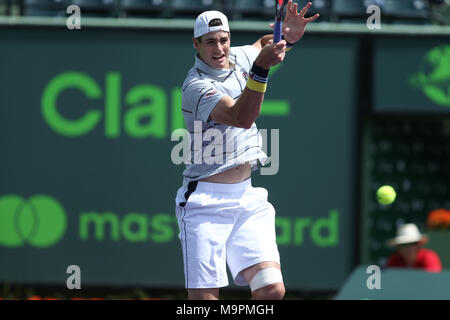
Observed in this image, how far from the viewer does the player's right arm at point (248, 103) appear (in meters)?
4.52

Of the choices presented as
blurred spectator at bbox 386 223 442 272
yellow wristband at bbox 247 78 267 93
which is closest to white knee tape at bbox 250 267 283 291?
yellow wristband at bbox 247 78 267 93

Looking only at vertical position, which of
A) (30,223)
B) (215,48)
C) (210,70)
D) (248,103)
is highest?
(215,48)

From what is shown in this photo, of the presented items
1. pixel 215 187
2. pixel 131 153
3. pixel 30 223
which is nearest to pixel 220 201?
pixel 215 187

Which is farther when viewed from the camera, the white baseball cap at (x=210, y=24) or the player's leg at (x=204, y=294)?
the player's leg at (x=204, y=294)

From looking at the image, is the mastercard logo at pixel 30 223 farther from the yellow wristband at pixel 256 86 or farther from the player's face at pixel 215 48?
the yellow wristband at pixel 256 86

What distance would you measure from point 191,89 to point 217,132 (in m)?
0.29

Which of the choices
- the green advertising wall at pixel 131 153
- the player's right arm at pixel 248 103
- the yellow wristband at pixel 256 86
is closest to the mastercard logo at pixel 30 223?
the green advertising wall at pixel 131 153

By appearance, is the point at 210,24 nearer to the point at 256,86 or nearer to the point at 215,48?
the point at 215,48

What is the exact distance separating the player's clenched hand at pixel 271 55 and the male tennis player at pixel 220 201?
0.44 m

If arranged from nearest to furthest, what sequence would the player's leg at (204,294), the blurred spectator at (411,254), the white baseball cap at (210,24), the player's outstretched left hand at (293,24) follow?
the white baseball cap at (210,24)
the player's leg at (204,294)
the player's outstretched left hand at (293,24)
the blurred spectator at (411,254)

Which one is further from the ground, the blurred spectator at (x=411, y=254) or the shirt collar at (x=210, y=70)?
the shirt collar at (x=210, y=70)

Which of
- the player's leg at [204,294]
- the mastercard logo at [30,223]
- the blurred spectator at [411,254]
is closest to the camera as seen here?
the player's leg at [204,294]

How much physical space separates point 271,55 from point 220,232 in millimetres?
1115

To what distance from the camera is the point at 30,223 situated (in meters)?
10.2
